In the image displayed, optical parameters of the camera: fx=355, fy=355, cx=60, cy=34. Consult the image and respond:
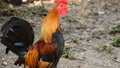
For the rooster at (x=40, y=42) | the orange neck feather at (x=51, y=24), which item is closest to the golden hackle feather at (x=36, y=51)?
the rooster at (x=40, y=42)

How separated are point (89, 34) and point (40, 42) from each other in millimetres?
3664

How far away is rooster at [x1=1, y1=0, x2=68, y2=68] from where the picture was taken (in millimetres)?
5320

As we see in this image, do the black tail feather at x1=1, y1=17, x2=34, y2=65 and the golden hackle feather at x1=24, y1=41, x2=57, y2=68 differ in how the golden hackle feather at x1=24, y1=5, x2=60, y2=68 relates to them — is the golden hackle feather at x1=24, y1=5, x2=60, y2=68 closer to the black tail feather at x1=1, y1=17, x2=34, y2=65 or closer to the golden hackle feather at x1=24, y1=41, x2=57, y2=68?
the golden hackle feather at x1=24, y1=41, x2=57, y2=68

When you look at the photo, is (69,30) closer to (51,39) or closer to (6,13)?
(6,13)

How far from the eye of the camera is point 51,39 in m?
5.39

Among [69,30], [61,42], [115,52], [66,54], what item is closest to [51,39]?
[61,42]

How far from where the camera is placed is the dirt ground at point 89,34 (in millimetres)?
7109

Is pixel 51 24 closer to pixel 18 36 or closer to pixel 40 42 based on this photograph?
pixel 40 42

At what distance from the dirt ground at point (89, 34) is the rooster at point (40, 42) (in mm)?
1239

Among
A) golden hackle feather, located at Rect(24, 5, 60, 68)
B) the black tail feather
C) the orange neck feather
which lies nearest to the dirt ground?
the black tail feather

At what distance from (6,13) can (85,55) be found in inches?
146

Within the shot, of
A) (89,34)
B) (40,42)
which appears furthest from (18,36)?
(89,34)

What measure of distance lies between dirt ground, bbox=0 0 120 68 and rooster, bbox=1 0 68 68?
1.24 meters

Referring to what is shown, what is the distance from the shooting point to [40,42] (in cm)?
551
